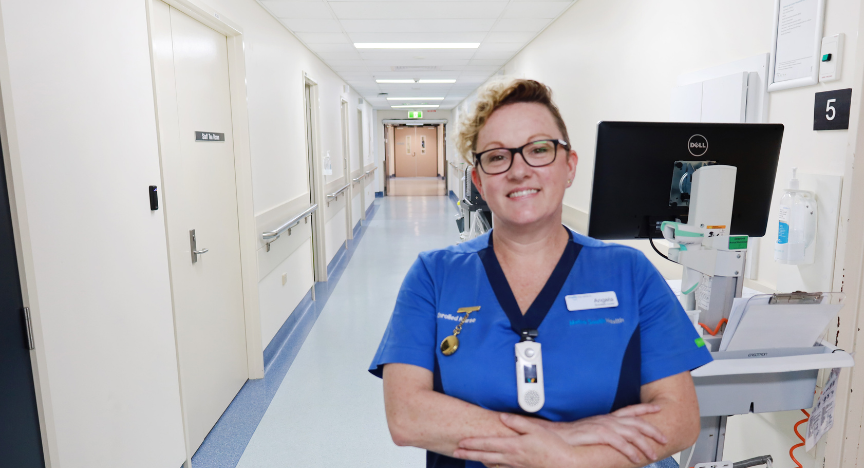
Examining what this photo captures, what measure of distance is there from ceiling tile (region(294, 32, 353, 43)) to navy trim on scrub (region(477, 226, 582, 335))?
13.2 ft

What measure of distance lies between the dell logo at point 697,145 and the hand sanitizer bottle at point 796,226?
0.42m

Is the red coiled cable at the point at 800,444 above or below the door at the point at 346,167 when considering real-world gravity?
below

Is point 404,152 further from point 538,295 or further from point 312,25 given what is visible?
point 538,295

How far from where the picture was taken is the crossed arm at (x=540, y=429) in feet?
3.25

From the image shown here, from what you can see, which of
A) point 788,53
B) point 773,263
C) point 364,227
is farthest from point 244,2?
point 364,227

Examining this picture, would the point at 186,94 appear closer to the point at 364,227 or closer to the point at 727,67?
the point at 727,67

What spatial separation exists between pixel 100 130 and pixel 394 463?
72.1 inches

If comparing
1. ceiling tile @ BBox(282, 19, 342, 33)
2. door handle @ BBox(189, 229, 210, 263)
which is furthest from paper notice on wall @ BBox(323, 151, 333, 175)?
door handle @ BBox(189, 229, 210, 263)

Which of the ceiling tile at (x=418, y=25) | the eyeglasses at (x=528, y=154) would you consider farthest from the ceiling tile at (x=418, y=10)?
the eyeglasses at (x=528, y=154)

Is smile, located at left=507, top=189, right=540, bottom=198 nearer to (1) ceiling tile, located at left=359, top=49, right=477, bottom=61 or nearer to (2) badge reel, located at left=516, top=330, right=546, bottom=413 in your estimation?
(2) badge reel, located at left=516, top=330, right=546, bottom=413

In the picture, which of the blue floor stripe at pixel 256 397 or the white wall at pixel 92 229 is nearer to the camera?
the white wall at pixel 92 229

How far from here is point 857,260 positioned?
5.20 ft

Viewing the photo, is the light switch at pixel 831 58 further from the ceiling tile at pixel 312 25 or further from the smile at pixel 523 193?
the ceiling tile at pixel 312 25

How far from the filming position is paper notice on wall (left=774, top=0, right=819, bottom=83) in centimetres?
164
